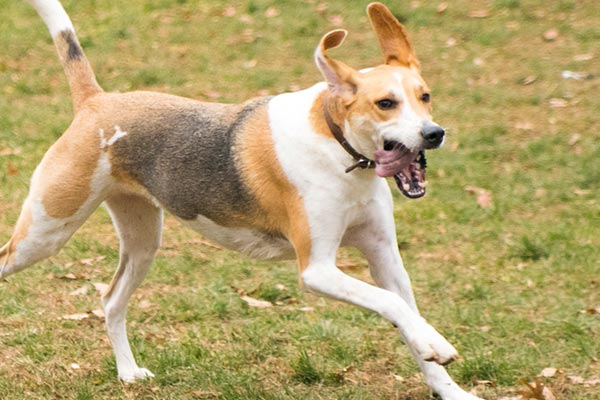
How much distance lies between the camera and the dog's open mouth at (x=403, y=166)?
461 centimetres

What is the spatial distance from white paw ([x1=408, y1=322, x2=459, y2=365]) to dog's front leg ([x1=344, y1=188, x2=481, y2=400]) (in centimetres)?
49

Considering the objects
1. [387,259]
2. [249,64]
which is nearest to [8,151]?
[249,64]

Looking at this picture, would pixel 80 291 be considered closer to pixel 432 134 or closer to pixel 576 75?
pixel 432 134

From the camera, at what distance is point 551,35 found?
518 inches

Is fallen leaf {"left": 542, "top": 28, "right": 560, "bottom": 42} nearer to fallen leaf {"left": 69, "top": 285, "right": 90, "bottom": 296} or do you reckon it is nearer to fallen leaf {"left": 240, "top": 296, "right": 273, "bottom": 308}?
fallen leaf {"left": 240, "top": 296, "right": 273, "bottom": 308}

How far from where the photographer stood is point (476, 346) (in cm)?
599

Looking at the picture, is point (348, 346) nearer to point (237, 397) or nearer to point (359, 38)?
point (237, 397)

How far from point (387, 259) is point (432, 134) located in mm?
925

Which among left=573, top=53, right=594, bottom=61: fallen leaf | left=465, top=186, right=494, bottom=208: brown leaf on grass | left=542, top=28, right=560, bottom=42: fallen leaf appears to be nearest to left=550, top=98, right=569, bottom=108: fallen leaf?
left=573, top=53, right=594, bottom=61: fallen leaf

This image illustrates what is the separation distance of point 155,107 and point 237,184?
67 centimetres

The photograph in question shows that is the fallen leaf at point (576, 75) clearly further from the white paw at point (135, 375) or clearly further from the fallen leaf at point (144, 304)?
the white paw at point (135, 375)

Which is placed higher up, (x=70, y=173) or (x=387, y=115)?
(x=387, y=115)

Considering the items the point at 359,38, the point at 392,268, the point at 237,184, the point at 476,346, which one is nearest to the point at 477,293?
the point at 476,346

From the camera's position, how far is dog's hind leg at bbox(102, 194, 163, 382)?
18.9 ft
